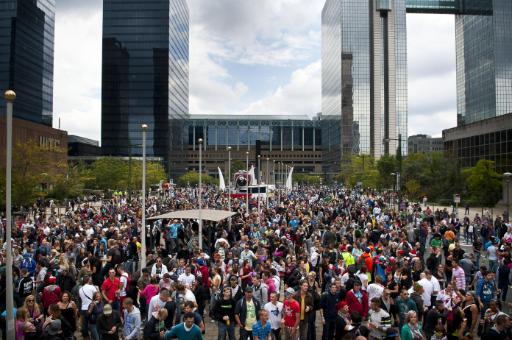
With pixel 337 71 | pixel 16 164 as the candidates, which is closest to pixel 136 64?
pixel 337 71

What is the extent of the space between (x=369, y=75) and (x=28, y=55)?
89.9 metres

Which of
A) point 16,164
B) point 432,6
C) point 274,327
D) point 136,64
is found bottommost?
point 274,327

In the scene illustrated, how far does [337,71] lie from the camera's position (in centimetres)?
14325

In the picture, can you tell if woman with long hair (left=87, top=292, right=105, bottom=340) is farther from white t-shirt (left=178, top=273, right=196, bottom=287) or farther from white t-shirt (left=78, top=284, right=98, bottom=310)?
white t-shirt (left=178, top=273, right=196, bottom=287)

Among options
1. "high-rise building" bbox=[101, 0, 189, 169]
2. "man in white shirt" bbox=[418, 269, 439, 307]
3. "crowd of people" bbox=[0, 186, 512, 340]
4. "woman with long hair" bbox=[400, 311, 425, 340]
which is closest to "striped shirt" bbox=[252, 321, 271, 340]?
"crowd of people" bbox=[0, 186, 512, 340]

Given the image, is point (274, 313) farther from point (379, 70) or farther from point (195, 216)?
point (379, 70)

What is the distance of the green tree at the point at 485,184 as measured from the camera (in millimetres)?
49541

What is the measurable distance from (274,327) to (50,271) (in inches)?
258

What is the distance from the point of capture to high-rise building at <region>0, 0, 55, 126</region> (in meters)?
114

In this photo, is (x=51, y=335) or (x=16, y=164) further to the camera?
(x=16, y=164)

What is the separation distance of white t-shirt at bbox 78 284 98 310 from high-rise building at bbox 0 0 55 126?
113 m

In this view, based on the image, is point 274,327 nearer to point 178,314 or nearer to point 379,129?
point 178,314

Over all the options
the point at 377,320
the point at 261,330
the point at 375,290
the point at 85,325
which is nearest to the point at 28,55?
the point at 85,325

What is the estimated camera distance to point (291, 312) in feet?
30.5
